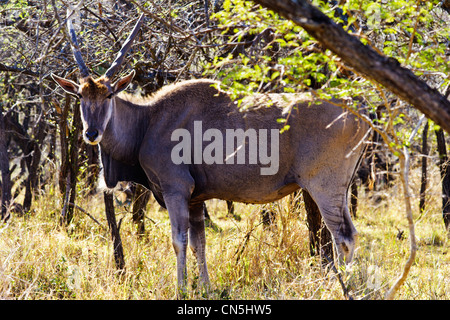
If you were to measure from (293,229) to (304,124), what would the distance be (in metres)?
1.35

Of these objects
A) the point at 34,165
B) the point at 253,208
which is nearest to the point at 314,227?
the point at 253,208

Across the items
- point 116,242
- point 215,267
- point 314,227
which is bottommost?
point 215,267

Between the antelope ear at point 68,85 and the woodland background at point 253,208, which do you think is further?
the antelope ear at point 68,85

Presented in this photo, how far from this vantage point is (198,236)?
247 inches

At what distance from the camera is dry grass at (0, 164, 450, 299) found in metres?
5.23

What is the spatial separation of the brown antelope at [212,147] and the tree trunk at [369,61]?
2192mm

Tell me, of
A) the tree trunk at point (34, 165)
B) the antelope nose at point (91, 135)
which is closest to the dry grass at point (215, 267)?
the antelope nose at point (91, 135)

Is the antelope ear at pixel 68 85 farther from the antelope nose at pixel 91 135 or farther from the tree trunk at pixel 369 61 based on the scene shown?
the tree trunk at pixel 369 61

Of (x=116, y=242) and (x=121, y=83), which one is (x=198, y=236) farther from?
(x=121, y=83)

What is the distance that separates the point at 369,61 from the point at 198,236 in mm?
3463

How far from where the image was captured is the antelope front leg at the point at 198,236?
6.07 meters

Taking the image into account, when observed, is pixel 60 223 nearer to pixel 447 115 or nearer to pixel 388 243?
pixel 388 243

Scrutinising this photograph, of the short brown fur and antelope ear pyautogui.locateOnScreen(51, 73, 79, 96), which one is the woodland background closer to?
antelope ear pyautogui.locateOnScreen(51, 73, 79, 96)
